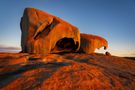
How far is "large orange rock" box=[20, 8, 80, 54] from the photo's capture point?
61.1 feet

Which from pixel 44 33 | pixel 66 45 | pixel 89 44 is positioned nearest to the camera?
pixel 44 33

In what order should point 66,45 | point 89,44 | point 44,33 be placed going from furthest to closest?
1. point 66,45
2. point 89,44
3. point 44,33

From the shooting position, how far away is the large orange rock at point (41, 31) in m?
18.6

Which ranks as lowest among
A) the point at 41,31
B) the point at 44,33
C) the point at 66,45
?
the point at 66,45

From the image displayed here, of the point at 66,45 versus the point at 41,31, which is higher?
the point at 41,31

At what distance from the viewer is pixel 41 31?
19547 mm

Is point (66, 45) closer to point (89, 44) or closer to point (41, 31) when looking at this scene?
point (89, 44)

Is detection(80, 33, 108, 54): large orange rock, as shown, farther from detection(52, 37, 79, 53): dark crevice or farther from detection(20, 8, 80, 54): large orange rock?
detection(20, 8, 80, 54): large orange rock

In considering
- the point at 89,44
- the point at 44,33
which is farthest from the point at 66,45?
the point at 44,33

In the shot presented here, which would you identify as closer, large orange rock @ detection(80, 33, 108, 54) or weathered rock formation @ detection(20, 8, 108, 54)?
weathered rock formation @ detection(20, 8, 108, 54)

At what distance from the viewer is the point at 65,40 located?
23.9 metres

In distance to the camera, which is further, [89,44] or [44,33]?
[89,44]

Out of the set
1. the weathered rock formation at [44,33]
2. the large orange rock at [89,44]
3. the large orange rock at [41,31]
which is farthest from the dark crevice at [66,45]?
the large orange rock at [41,31]

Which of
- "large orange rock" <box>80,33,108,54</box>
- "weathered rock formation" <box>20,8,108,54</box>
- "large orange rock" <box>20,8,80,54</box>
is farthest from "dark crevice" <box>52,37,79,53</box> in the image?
"large orange rock" <box>20,8,80,54</box>
